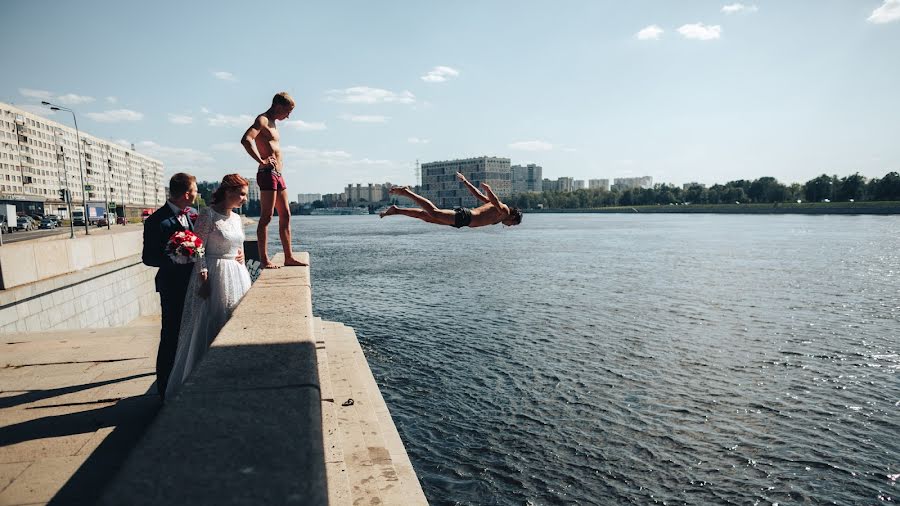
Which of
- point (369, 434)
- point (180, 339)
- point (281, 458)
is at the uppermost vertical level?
point (281, 458)

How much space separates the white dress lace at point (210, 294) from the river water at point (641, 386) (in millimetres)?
5592

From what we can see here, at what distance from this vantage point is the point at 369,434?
278 inches

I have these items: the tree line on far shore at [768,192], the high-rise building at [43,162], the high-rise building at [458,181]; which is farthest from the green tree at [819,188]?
the high-rise building at [43,162]

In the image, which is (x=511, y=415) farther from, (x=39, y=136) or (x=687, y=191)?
Result: (x=687, y=191)

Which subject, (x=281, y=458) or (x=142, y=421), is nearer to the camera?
(x=281, y=458)

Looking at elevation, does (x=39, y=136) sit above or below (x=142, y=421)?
above

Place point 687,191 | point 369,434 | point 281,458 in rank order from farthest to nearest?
1. point 687,191
2. point 369,434
3. point 281,458

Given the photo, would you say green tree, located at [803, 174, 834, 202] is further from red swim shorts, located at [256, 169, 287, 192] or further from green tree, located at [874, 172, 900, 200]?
red swim shorts, located at [256, 169, 287, 192]

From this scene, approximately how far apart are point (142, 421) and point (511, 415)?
8916 millimetres

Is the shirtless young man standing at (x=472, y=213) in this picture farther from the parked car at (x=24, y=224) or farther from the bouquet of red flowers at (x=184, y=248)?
the parked car at (x=24, y=224)

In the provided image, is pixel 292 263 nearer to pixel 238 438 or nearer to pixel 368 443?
pixel 368 443

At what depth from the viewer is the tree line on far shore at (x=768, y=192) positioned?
13038 cm

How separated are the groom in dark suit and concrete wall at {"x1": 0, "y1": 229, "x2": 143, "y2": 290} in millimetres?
6948

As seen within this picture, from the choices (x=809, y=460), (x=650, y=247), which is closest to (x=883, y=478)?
(x=809, y=460)
